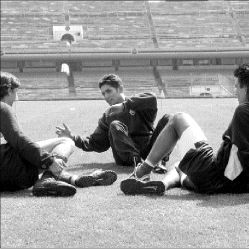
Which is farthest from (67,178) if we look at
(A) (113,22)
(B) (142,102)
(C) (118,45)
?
(A) (113,22)

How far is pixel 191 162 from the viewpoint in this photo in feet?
14.6

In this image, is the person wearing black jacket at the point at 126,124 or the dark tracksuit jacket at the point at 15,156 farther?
the person wearing black jacket at the point at 126,124

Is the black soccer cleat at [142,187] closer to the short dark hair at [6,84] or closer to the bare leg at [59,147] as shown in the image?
the bare leg at [59,147]

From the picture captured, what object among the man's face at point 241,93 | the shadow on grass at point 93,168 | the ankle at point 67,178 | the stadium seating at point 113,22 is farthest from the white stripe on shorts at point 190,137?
the stadium seating at point 113,22

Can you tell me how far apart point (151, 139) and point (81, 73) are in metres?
32.7

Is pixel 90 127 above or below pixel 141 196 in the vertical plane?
below

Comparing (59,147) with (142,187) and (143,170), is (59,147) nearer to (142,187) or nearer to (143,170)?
(143,170)

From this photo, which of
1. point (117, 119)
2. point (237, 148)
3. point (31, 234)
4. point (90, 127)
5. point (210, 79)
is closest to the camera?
point (31, 234)

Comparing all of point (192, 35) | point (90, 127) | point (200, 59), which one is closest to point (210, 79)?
point (200, 59)

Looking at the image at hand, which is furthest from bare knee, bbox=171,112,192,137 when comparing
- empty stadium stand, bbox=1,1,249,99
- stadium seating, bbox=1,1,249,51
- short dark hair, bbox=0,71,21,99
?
stadium seating, bbox=1,1,249,51

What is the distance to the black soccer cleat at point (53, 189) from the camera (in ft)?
14.1

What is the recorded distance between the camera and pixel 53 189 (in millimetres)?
4285

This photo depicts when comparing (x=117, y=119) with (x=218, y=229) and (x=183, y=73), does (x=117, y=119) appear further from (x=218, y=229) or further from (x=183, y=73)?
(x=183, y=73)

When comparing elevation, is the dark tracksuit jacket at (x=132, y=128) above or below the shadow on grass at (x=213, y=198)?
above
